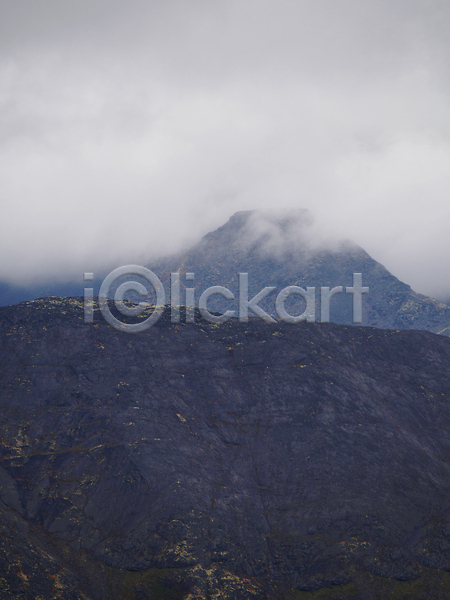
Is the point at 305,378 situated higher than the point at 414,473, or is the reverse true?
the point at 305,378

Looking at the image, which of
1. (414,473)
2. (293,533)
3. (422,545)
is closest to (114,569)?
(293,533)

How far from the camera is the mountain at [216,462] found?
62.4 m

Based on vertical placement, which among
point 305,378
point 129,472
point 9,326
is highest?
point 9,326

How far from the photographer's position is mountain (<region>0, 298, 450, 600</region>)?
62375mm

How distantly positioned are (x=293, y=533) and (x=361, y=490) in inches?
614

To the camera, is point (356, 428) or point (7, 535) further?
point (356, 428)

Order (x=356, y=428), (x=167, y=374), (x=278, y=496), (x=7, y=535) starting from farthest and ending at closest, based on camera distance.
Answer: (x=167, y=374) → (x=356, y=428) → (x=278, y=496) → (x=7, y=535)

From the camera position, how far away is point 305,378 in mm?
95188

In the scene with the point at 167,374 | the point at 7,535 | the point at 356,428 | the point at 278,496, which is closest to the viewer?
the point at 7,535

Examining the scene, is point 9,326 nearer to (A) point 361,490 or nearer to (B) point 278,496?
(B) point 278,496

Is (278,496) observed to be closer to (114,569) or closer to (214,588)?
(214,588)

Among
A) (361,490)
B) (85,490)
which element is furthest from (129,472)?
(361,490)

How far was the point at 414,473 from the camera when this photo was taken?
79750mm

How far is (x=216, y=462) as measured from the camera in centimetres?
7800
